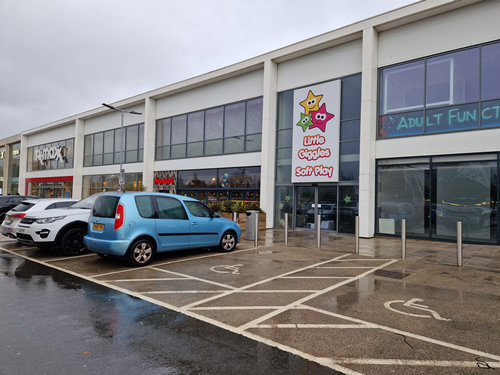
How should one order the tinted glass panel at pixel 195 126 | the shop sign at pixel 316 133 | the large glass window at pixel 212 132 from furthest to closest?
the tinted glass panel at pixel 195 126 < the large glass window at pixel 212 132 < the shop sign at pixel 316 133

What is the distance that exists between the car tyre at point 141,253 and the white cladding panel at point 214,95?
39.6ft

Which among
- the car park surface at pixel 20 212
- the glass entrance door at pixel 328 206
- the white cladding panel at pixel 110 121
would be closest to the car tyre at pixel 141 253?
the car park surface at pixel 20 212

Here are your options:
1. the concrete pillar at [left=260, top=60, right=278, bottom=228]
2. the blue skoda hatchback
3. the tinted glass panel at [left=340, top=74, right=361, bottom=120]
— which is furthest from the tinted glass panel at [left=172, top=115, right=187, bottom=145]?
the blue skoda hatchback

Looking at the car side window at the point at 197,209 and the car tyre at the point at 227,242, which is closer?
the car side window at the point at 197,209

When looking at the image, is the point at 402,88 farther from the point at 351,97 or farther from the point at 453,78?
the point at 351,97

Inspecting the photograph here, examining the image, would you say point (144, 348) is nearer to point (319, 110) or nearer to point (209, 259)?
point (209, 259)

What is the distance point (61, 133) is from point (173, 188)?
17439 millimetres

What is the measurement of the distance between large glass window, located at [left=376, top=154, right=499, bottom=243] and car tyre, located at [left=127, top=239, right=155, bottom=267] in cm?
941

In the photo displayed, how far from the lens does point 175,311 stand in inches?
187

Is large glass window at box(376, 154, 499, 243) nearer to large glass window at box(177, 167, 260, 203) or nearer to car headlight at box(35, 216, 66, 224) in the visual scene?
large glass window at box(177, 167, 260, 203)

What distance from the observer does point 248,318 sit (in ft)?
14.7

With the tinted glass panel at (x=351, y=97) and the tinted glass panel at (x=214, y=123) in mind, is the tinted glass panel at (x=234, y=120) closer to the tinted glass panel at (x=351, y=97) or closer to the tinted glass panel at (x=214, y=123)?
the tinted glass panel at (x=214, y=123)

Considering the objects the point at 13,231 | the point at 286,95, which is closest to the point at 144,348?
the point at 13,231

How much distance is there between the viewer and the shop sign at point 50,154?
105 feet
